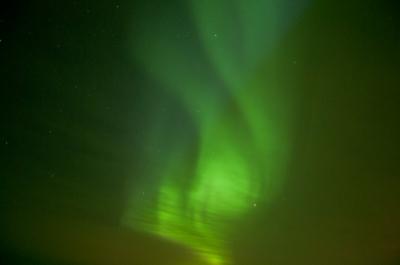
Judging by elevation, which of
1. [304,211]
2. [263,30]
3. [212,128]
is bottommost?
[304,211]

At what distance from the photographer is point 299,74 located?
420 centimetres

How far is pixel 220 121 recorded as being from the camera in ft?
14.0

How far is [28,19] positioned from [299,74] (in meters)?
2.15

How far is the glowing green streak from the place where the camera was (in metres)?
4.09

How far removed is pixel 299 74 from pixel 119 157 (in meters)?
1.64

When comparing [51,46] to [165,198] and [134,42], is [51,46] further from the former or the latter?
[165,198]

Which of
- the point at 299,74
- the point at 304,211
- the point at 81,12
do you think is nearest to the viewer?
the point at 81,12

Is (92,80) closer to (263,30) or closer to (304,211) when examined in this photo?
(263,30)

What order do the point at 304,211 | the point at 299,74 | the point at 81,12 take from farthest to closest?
the point at 304,211, the point at 299,74, the point at 81,12

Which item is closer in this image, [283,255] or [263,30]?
Answer: [263,30]

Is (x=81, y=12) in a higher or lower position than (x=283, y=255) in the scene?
higher

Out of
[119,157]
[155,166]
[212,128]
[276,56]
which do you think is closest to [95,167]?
[119,157]

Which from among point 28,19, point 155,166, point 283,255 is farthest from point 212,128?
point 28,19

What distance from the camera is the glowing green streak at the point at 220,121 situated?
4.09 meters
